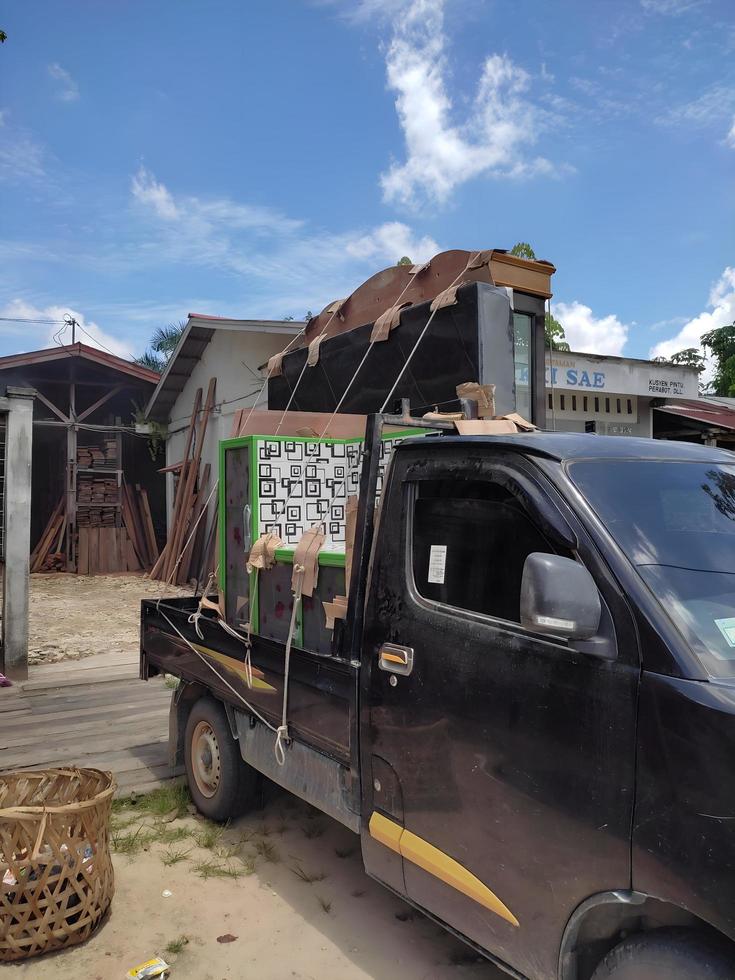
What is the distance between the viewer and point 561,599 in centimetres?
192

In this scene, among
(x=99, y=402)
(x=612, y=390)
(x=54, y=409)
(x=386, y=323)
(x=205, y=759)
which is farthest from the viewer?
(x=99, y=402)

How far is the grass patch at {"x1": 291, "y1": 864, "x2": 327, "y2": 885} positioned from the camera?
3.66 metres

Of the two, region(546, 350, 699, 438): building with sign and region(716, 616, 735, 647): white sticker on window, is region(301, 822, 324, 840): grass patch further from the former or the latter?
region(546, 350, 699, 438): building with sign

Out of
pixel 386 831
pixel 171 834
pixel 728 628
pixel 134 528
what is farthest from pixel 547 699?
pixel 134 528

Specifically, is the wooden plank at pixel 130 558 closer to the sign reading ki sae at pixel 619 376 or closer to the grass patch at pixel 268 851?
the sign reading ki sae at pixel 619 376

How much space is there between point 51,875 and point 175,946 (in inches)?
23.4

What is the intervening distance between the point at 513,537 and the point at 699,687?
2.39 ft

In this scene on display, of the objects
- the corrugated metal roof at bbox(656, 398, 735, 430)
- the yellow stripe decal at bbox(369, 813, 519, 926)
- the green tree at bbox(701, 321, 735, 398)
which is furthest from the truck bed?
the green tree at bbox(701, 321, 735, 398)

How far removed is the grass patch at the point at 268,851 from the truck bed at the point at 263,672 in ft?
2.52

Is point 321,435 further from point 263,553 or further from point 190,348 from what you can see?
point 190,348

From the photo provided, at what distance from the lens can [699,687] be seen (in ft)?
5.83

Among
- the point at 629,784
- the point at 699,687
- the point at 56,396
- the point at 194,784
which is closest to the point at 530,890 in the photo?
the point at 629,784

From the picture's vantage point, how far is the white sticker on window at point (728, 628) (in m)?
1.91

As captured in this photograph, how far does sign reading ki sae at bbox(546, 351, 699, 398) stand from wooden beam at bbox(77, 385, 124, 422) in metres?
11.7
